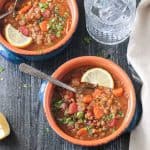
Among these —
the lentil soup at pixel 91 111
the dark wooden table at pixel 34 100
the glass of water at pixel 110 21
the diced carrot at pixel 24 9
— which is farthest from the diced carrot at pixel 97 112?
the diced carrot at pixel 24 9

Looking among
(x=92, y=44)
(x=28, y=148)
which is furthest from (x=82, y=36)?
(x=28, y=148)

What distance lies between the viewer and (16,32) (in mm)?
2008

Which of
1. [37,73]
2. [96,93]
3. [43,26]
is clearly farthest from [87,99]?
[43,26]

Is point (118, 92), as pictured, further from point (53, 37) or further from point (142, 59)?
point (53, 37)

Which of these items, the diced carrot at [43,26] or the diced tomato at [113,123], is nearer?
the diced tomato at [113,123]

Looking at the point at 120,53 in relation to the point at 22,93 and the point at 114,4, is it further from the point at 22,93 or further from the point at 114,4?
the point at 22,93

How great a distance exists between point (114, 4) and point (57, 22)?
0.18 meters

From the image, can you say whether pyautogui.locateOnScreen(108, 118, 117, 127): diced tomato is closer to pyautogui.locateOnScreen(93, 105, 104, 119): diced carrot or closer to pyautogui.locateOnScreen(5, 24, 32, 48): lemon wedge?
pyautogui.locateOnScreen(93, 105, 104, 119): diced carrot

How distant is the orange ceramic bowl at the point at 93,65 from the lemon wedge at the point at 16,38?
0.14 m

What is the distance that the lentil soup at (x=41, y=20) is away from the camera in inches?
79.0

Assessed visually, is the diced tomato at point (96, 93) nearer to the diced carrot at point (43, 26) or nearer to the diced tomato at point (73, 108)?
the diced tomato at point (73, 108)

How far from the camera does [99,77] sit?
6.35 ft

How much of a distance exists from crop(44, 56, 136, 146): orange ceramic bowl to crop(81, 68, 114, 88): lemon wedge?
0.06 feet

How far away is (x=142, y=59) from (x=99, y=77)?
0.13m
